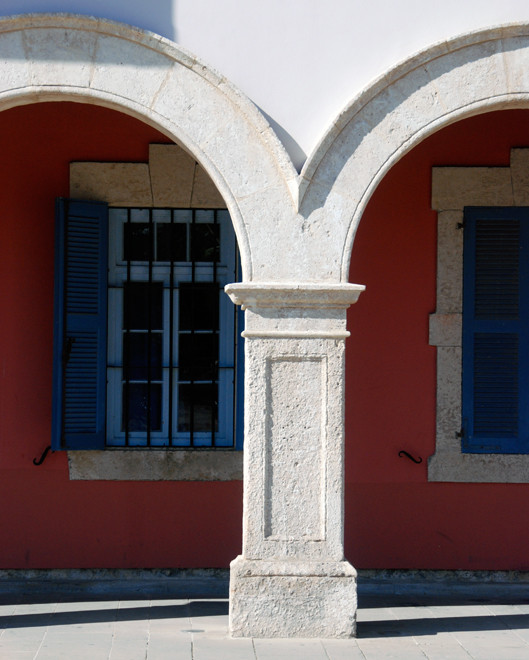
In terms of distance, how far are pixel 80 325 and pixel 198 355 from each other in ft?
2.74

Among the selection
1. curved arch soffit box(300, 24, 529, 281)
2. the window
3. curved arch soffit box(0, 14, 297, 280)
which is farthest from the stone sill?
curved arch soffit box(300, 24, 529, 281)

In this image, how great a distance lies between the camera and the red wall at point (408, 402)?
6750mm

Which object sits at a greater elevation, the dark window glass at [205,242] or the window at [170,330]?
the dark window glass at [205,242]

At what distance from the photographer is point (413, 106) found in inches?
210

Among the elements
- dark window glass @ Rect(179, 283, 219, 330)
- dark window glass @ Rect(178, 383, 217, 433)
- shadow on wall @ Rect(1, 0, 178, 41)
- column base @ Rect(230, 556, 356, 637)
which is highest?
shadow on wall @ Rect(1, 0, 178, 41)

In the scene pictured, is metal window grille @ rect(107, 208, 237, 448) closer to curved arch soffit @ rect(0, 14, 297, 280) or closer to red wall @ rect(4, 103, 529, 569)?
red wall @ rect(4, 103, 529, 569)

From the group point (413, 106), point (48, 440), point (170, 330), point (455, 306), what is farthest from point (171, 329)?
point (413, 106)

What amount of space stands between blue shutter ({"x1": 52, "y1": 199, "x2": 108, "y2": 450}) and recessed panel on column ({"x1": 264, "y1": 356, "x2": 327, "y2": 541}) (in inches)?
65.5

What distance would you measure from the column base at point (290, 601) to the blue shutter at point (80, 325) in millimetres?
1736

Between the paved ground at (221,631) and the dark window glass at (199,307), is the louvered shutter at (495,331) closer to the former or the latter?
the paved ground at (221,631)

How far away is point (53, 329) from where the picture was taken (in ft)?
21.5

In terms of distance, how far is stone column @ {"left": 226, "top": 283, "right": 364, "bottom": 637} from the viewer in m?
5.30

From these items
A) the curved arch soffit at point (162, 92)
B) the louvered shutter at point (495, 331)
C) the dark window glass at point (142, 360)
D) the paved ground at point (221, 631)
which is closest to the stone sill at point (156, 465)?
the dark window glass at point (142, 360)

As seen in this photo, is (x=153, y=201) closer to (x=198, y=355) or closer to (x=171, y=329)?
(x=171, y=329)
